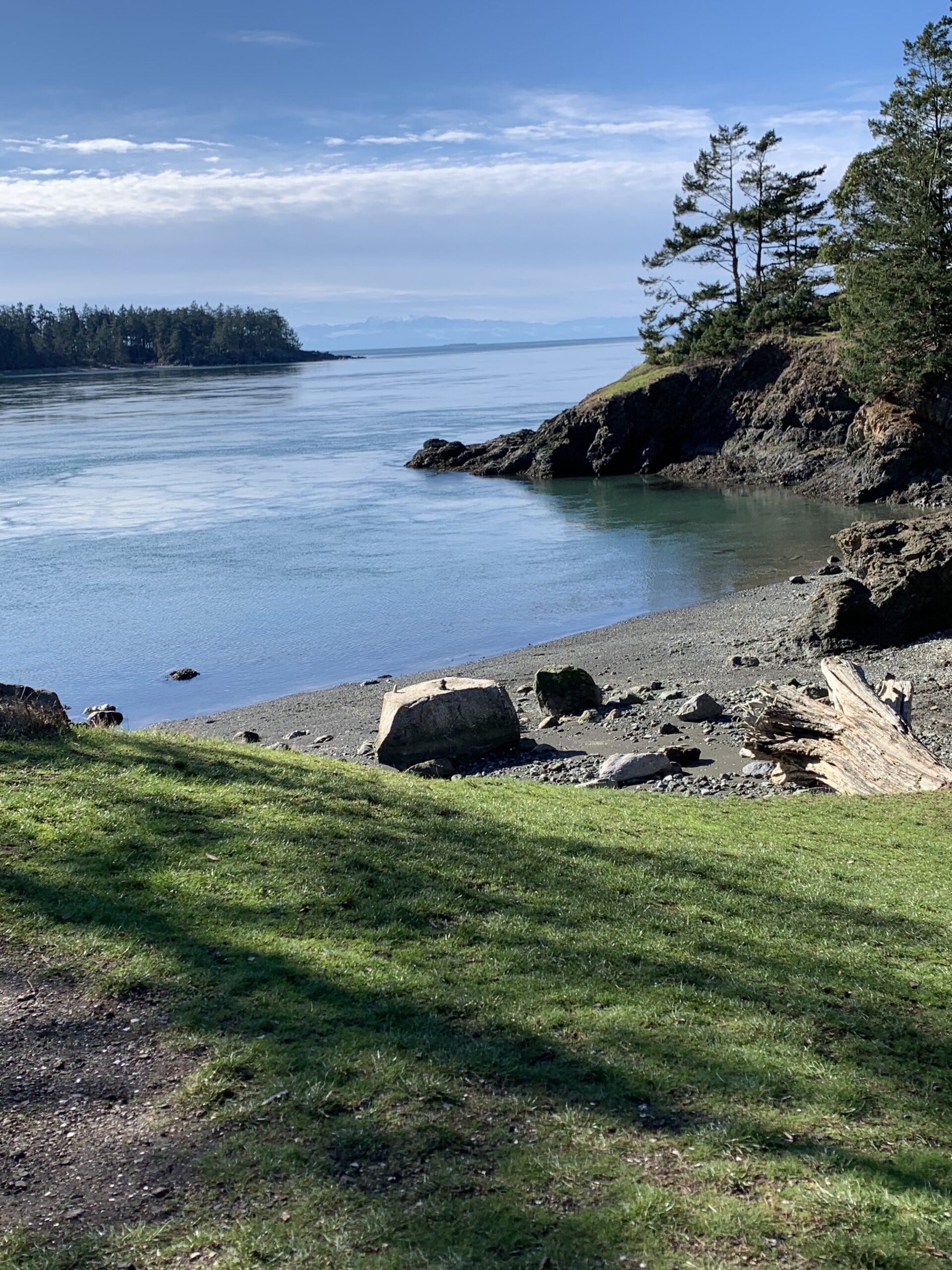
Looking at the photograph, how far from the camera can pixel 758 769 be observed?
55.3 ft

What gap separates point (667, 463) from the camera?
6869cm

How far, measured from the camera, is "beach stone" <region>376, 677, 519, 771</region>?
1873 cm

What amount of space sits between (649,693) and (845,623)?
516cm

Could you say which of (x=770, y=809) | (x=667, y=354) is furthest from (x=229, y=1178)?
(x=667, y=354)

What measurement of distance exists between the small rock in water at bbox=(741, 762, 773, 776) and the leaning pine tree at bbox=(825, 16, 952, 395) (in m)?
39.8

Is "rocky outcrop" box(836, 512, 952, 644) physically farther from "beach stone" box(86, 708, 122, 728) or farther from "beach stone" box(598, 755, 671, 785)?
"beach stone" box(86, 708, 122, 728)

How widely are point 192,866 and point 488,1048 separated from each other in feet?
12.1

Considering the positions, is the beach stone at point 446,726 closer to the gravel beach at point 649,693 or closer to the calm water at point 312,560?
the gravel beach at point 649,693

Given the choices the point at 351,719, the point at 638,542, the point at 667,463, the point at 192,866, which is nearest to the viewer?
the point at 192,866

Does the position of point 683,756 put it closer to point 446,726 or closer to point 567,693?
point 446,726

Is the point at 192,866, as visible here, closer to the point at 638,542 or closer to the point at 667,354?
the point at 638,542

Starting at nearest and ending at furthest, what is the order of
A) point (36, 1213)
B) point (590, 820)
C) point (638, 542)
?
point (36, 1213), point (590, 820), point (638, 542)

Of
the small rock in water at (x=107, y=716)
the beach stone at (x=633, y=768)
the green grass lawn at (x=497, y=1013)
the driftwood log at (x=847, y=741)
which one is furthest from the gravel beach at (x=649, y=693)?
the green grass lawn at (x=497, y=1013)

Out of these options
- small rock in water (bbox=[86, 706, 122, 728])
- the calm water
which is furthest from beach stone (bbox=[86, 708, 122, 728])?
the calm water
